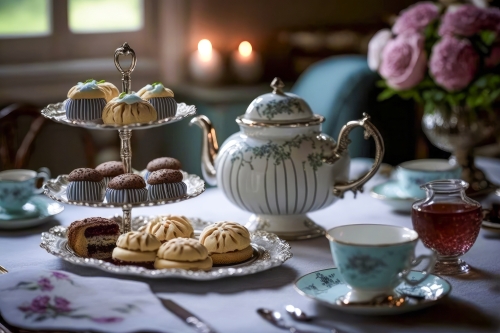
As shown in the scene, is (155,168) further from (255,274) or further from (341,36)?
(341,36)

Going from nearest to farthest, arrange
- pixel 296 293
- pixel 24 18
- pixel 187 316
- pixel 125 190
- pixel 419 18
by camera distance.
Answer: pixel 187 316, pixel 296 293, pixel 125 190, pixel 419 18, pixel 24 18

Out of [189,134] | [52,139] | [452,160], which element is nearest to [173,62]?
[189,134]

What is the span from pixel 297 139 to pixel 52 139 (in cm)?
196

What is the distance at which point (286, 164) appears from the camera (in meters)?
1.35

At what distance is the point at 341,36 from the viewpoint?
3.36 metres

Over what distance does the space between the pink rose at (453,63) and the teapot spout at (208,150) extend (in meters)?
0.51

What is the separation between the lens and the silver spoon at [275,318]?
937mm

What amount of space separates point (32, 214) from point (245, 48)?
6.25ft

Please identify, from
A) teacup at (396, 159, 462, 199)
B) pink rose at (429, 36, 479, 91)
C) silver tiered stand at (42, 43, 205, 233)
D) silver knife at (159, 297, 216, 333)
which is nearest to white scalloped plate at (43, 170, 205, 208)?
silver tiered stand at (42, 43, 205, 233)

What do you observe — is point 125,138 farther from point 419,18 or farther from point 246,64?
point 246,64

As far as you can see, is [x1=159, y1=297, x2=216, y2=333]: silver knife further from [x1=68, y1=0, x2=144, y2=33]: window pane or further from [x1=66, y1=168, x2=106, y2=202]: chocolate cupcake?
[x1=68, y1=0, x2=144, y2=33]: window pane

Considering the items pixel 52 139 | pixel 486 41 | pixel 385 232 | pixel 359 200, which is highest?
pixel 486 41

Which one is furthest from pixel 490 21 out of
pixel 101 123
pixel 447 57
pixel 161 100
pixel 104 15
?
pixel 104 15

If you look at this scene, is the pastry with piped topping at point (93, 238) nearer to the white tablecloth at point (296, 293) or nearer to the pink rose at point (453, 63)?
the white tablecloth at point (296, 293)
